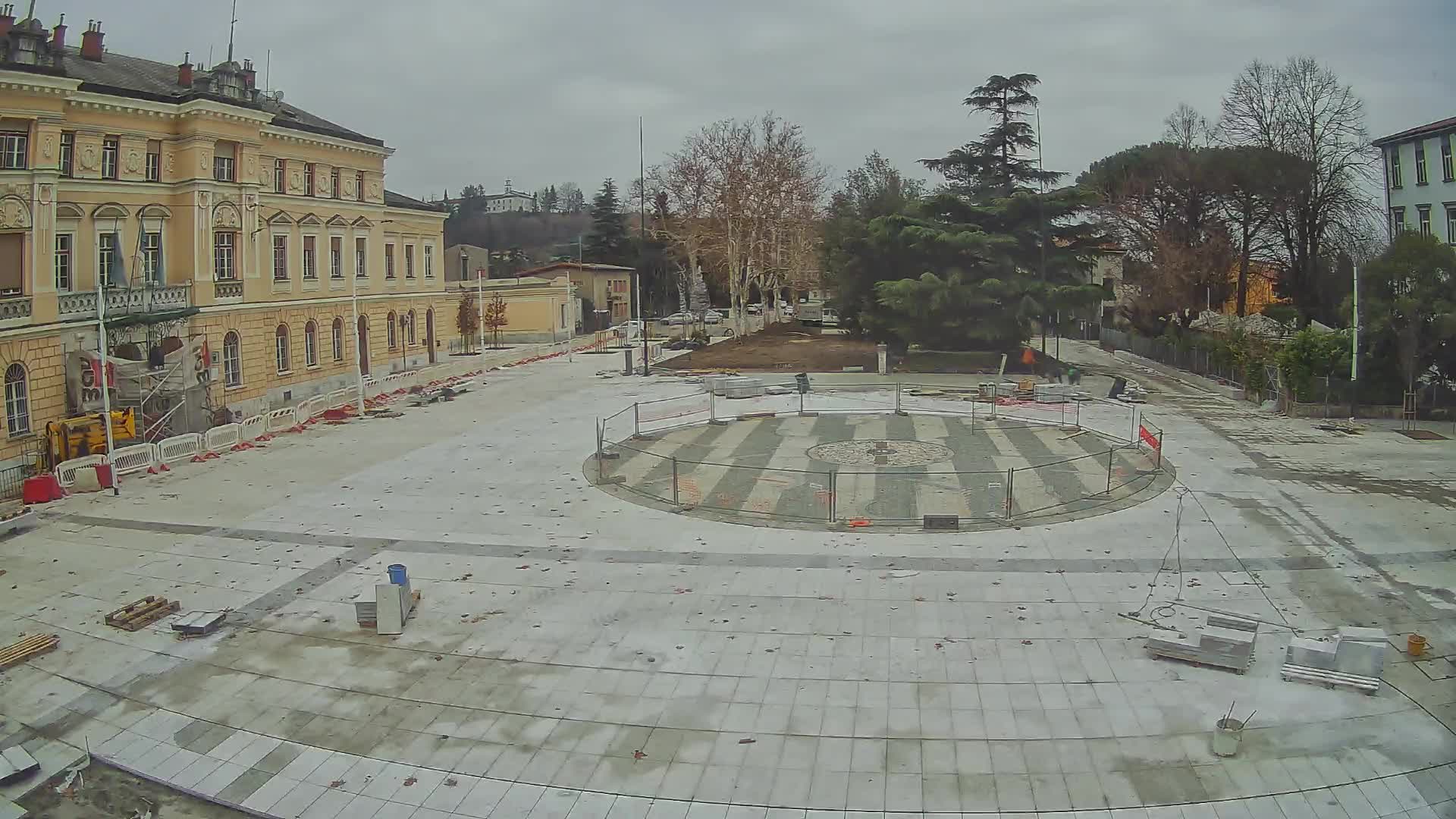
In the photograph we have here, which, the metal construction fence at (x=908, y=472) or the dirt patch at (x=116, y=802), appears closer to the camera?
the dirt patch at (x=116, y=802)

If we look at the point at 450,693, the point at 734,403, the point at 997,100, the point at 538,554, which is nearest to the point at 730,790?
the point at 450,693

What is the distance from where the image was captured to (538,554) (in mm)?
16547

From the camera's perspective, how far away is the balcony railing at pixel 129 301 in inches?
1054

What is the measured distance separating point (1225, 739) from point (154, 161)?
1291 inches

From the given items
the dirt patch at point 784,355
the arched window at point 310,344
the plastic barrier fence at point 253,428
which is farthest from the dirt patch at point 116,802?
the dirt patch at point 784,355

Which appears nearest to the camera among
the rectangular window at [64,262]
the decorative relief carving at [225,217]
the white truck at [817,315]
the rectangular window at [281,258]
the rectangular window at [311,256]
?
the rectangular window at [64,262]

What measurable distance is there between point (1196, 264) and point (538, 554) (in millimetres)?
39329

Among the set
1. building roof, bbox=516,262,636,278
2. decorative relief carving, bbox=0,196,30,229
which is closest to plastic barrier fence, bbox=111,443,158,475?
decorative relief carving, bbox=0,196,30,229

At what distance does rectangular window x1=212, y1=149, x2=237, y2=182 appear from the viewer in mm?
32500

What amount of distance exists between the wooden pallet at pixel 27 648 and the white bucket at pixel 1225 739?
45.1 ft

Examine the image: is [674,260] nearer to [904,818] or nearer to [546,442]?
[546,442]

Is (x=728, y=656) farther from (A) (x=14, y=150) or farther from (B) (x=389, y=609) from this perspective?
(A) (x=14, y=150)

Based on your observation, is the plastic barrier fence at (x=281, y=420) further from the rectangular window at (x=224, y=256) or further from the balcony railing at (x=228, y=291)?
the rectangular window at (x=224, y=256)

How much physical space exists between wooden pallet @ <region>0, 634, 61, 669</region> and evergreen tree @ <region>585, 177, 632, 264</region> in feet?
281
